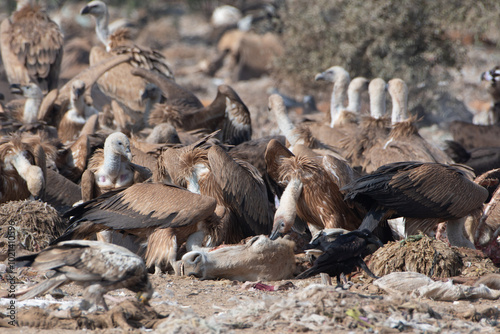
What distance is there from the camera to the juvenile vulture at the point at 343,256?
16.6 feet

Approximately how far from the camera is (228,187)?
5848 mm

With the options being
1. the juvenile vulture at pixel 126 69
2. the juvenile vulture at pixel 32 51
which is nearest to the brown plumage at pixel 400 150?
the juvenile vulture at pixel 126 69

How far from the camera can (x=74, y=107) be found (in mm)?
9000

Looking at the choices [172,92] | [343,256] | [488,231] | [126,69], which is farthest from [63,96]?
[488,231]

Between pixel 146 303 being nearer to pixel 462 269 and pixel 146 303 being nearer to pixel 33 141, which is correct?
pixel 462 269

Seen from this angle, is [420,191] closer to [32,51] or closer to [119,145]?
[119,145]

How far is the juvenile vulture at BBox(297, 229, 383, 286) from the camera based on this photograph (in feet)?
16.6

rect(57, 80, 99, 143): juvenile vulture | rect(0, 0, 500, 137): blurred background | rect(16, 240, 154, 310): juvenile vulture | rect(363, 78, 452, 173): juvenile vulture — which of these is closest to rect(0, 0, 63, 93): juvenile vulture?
rect(57, 80, 99, 143): juvenile vulture

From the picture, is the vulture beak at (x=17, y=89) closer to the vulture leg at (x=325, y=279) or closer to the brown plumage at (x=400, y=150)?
the brown plumage at (x=400, y=150)

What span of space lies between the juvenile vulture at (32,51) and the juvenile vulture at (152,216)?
5.32 meters

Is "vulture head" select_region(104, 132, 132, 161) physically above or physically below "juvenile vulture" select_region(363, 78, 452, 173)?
above

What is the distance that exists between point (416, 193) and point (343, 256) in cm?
107

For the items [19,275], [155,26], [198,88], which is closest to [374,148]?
[19,275]

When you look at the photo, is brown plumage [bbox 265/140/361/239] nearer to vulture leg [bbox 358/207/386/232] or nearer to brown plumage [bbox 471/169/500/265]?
vulture leg [bbox 358/207/386/232]
